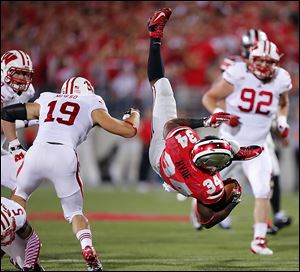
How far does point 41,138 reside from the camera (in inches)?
248

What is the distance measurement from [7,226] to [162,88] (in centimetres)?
208

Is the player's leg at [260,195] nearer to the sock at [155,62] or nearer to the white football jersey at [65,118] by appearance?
the sock at [155,62]

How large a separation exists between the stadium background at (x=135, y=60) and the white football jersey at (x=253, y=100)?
480cm

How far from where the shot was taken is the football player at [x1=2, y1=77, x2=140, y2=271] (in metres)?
6.21

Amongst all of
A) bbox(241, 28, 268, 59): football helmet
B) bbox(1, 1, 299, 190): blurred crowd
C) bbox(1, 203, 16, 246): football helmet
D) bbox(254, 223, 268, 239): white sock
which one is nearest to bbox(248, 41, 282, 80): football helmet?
bbox(241, 28, 268, 59): football helmet

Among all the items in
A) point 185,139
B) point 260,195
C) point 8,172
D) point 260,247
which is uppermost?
point 185,139

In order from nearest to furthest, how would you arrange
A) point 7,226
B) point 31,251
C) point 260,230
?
point 7,226
point 31,251
point 260,230

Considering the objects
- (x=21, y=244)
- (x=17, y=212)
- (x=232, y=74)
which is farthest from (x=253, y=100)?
(x=17, y=212)

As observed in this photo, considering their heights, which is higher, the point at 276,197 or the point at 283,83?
the point at 283,83

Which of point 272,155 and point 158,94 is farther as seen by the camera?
point 272,155

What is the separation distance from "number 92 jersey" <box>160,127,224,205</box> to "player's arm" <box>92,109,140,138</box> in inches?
10.5

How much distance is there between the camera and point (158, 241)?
866 cm

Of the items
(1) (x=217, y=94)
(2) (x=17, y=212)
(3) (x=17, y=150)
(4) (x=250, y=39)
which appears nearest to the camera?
(2) (x=17, y=212)

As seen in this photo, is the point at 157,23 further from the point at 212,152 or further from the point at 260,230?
the point at 260,230
